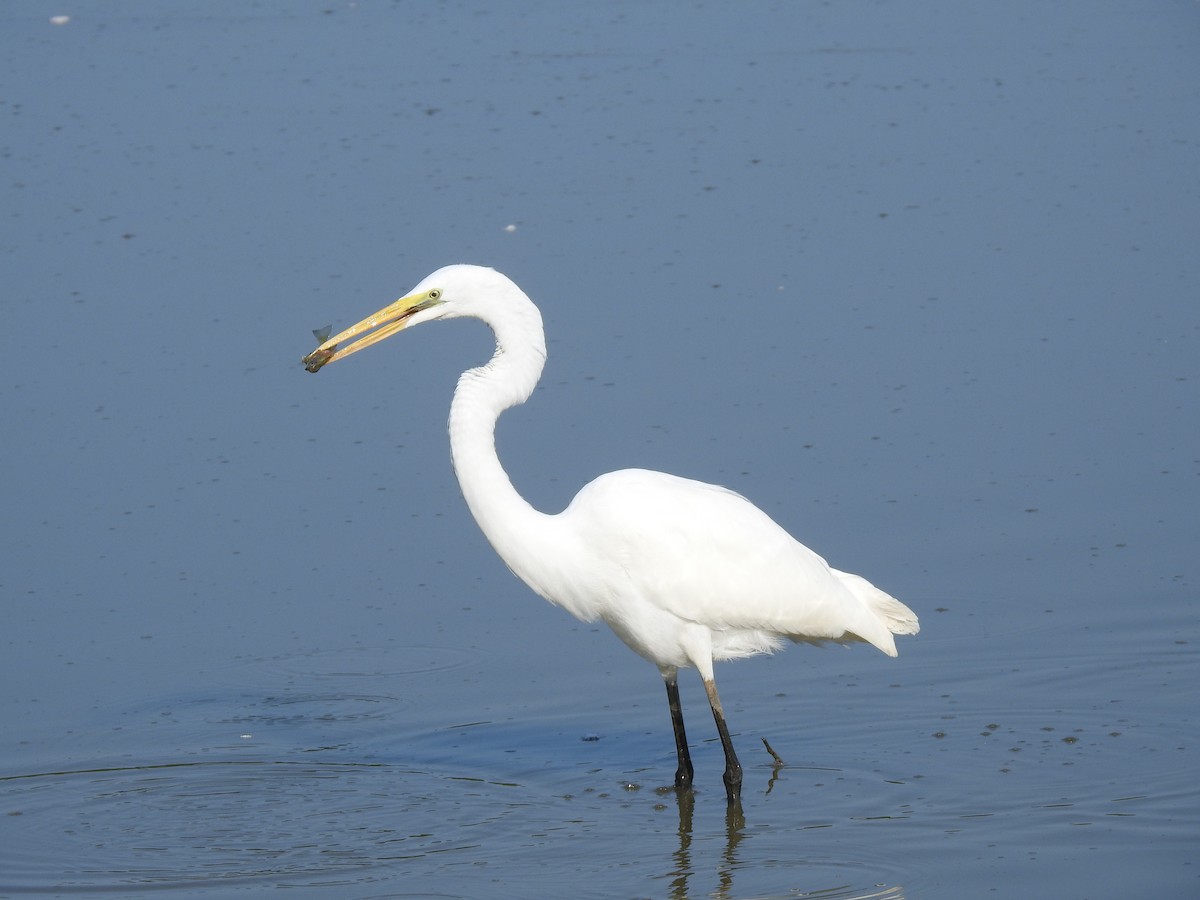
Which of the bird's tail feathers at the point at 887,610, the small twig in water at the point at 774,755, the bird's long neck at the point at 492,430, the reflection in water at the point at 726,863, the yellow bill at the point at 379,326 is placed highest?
the yellow bill at the point at 379,326

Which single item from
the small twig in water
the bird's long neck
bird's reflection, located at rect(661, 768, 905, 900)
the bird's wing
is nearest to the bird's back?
the bird's wing

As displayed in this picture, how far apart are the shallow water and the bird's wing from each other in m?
0.52

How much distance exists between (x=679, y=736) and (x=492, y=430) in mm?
1167

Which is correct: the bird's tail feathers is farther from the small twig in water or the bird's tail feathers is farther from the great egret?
the small twig in water

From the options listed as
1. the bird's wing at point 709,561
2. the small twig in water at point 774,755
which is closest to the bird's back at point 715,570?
the bird's wing at point 709,561

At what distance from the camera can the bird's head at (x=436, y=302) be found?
5.59 m

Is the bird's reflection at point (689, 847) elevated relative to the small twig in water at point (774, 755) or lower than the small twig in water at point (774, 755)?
lower

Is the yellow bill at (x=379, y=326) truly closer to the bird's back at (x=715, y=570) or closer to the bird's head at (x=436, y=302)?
the bird's head at (x=436, y=302)

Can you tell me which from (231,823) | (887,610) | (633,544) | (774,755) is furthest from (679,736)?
(231,823)

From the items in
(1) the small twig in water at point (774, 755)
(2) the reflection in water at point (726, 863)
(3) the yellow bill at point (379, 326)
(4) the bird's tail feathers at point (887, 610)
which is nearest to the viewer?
(2) the reflection in water at point (726, 863)

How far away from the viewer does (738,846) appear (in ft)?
18.3

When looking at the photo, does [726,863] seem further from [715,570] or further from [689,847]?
[715,570]

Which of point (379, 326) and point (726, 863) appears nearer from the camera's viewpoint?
point (726, 863)

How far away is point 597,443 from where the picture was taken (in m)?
8.19
